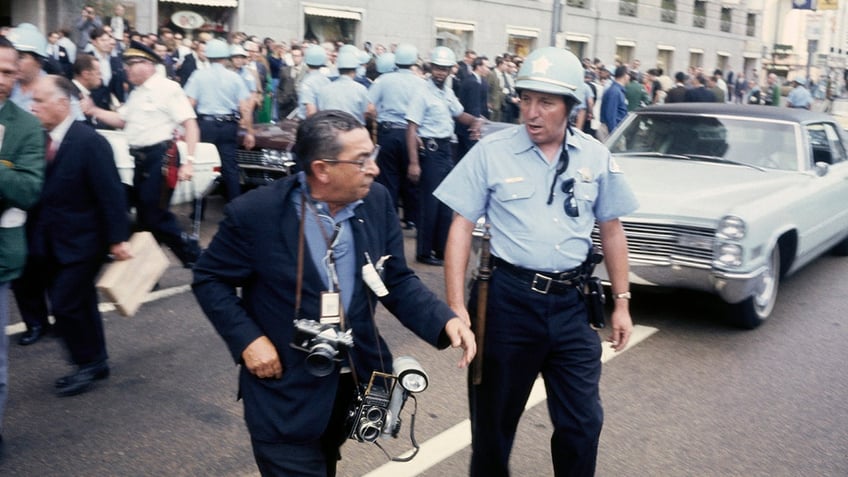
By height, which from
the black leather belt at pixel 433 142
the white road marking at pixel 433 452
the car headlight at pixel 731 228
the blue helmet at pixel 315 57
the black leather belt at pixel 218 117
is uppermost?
the blue helmet at pixel 315 57

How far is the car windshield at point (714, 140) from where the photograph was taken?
727cm

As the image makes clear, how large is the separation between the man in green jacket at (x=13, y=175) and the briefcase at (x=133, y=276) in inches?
26.0

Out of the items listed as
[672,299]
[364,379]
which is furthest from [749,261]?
[364,379]

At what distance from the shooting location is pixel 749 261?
5922 mm

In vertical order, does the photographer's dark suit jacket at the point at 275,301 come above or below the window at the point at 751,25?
below

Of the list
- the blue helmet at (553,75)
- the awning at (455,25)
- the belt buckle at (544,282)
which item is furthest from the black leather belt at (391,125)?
the awning at (455,25)

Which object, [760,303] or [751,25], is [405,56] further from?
[751,25]

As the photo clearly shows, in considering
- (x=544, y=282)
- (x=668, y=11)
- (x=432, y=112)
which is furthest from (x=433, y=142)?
(x=668, y=11)

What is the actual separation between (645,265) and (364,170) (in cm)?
373

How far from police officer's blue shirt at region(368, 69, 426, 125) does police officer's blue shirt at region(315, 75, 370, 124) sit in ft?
0.97

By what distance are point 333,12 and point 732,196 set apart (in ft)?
60.6

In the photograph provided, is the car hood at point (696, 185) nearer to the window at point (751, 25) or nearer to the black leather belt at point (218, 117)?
the black leather belt at point (218, 117)

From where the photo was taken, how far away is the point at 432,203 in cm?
816

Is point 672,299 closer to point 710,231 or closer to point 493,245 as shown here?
point 710,231
